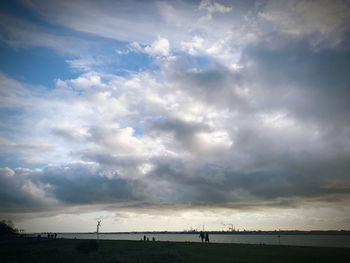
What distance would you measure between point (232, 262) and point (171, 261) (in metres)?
8.47

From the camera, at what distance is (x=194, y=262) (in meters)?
33.1

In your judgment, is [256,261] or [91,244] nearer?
[256,261]

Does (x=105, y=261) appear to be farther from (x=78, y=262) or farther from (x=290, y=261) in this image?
(x=290, y=261)

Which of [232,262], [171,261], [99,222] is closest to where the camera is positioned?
[232,262]

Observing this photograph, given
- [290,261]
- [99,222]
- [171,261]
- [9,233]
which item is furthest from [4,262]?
[9,233]

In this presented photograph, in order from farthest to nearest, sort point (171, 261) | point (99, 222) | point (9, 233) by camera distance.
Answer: point (9, 233)
point (99, 222)
point (171, 261)

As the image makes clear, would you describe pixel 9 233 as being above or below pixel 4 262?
below

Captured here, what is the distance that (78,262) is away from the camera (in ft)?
115

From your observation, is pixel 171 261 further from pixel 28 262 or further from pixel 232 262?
pixel 28 262

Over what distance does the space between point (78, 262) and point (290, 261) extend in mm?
29463

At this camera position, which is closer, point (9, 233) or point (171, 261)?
A: point (171, 261)

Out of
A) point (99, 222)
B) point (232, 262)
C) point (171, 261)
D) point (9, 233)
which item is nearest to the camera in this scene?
point (232, 262)

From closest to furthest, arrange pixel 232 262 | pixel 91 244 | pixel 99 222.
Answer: pixel 232 262 → pixel 91 244 → pixel 99 222

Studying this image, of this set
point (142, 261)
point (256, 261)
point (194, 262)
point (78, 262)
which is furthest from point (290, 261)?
point (78, 262)
